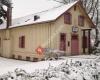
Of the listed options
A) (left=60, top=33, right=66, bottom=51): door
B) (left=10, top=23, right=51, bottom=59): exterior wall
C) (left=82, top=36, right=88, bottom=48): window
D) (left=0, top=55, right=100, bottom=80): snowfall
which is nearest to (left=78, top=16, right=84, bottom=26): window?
(left=82, top=36, right=88, bottom=48): window

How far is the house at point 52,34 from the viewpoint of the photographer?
901 inches

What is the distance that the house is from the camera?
75.0 feet

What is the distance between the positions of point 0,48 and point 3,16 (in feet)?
15.1

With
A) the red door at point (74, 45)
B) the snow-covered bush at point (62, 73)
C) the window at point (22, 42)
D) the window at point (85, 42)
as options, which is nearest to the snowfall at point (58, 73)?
the snow-covered bush at point (62, 73)

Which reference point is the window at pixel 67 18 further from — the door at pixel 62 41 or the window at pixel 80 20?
the window at pixel 80 20

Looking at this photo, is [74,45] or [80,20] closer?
[74,45]

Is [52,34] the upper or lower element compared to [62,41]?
upper

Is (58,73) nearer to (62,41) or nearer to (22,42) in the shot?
(62,41)

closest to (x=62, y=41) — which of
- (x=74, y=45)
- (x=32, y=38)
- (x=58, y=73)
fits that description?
(x=74, y=45)

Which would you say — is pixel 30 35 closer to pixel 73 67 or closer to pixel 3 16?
pixel 3 16

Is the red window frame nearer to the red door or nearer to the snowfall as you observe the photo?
the red door

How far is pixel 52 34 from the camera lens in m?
22.7

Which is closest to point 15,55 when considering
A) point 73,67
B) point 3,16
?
point 3,16

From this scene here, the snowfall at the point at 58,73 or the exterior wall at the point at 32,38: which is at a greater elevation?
the exterior wall at the point at 32,38
